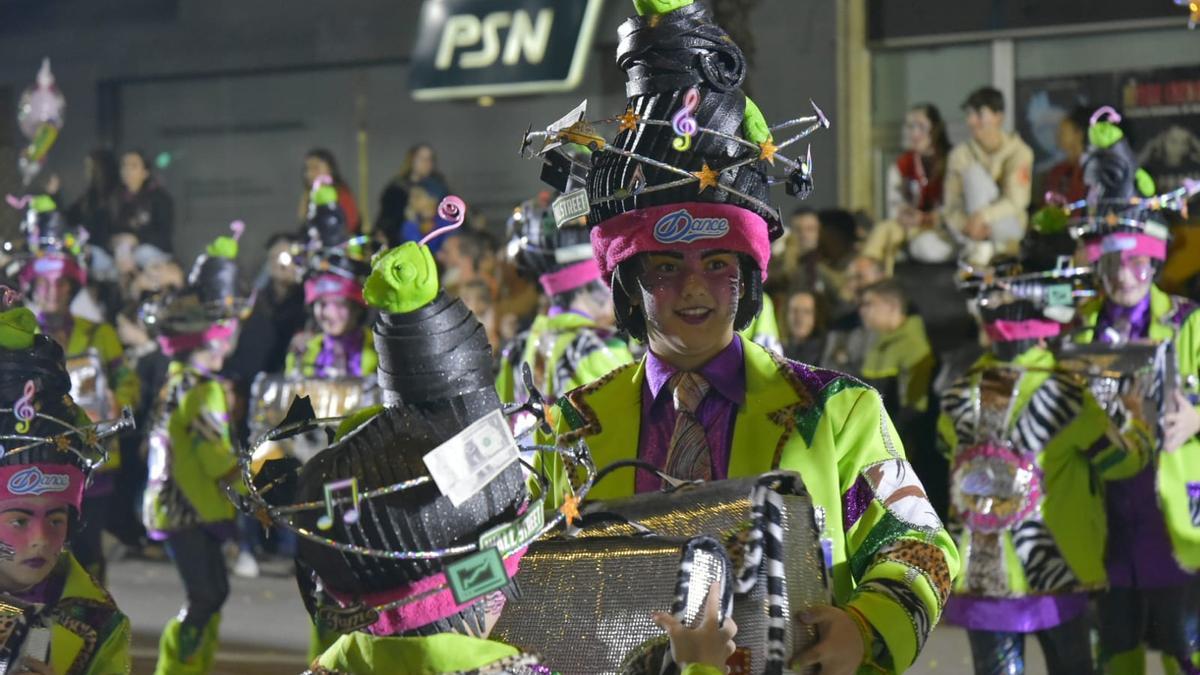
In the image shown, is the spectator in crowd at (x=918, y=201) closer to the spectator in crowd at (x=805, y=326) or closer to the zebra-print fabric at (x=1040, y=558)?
the spectator in crowd at (x=805, y=326)

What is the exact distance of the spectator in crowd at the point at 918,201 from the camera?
31.1ft

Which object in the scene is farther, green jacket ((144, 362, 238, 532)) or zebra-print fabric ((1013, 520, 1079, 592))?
green jacket ((144, 362, 238, 532))

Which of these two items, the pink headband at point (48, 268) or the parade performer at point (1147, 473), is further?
the pink headband at point (48, 268)

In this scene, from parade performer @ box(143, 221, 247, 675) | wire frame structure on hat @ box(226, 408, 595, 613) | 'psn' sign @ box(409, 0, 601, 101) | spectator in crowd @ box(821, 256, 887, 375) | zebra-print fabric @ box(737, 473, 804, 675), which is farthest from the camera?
'psn' sign @ box(409, 0, 601, 101)

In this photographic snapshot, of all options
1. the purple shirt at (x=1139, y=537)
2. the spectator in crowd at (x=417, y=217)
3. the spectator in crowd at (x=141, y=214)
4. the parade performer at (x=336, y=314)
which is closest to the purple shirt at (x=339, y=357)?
the parade performer at (x=336, y=314)

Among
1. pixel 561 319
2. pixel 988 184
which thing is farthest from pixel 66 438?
pixel 988 184

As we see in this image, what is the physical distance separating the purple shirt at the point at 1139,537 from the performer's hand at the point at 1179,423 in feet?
0.40

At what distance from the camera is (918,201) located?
9758 millimetres

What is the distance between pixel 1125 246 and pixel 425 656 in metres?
4.72

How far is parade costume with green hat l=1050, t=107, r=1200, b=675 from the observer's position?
21.0 ft

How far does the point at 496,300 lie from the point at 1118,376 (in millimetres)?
4566

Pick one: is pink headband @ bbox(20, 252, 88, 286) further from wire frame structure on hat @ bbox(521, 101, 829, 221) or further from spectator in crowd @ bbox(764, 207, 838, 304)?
wire frame structure on hat @ bbox(521, 101, 829, 221)

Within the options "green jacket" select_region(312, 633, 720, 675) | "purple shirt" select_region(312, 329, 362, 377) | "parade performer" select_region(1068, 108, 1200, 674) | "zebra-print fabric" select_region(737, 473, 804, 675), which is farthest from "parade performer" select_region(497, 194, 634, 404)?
"green jacket" select_region(312, 633, 720, 675)

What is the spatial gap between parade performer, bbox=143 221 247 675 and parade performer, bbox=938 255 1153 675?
3144 mm
